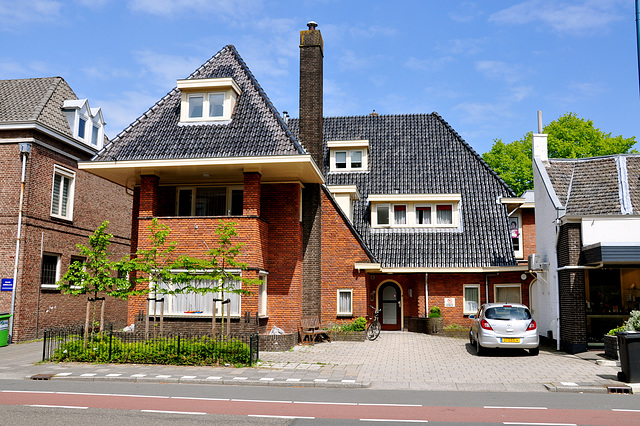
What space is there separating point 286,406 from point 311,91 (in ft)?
51.2

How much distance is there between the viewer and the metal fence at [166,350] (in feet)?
53.8

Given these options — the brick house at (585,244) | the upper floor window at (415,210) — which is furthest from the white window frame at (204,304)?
the upper floor window at (415,210)

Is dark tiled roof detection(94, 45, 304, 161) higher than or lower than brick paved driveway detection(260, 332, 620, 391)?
higher

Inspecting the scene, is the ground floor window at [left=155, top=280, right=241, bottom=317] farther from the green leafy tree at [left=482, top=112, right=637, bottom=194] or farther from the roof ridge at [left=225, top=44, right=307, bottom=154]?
the green leafy tree at [left=482, top=112, right=637, bottom=194]

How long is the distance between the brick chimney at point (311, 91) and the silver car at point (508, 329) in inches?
353

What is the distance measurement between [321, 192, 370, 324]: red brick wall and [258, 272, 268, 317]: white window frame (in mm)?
4707

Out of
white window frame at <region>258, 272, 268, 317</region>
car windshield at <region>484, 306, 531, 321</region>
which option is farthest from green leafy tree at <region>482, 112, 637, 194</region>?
white window frame at <region>258, 272, 268, 317</region>

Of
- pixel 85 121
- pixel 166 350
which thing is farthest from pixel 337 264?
pixel 85 121

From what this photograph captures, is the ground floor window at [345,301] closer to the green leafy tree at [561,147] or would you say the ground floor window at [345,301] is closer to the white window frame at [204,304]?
the white window frame at [204,304]

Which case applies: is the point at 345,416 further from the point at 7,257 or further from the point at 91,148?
the point at 91,148

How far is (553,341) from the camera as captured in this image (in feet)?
69.7

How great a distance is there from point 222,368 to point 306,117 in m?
11.4

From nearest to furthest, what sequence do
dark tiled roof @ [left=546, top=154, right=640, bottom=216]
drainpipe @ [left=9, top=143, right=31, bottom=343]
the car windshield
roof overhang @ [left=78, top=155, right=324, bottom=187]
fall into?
the car windshield → roof overhang @ [left=78, top=155, right=324, bottom=187] → dark tiled roof @ [left=546, top=154, right=640, bottom=216] → drainpipe @ [left=9, top=143, right=31, bottom=343]

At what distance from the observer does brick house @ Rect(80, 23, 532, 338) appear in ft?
65.4
